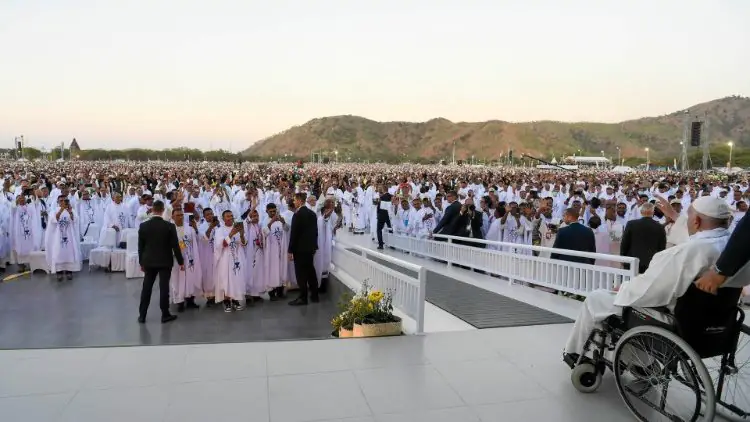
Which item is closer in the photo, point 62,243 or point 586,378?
point 586,378

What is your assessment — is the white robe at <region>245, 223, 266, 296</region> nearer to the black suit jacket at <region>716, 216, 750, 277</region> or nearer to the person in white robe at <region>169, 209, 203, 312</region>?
the person in white robe at <region>169, 209, 203, 312</region>

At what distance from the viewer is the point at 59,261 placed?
12.0 metres

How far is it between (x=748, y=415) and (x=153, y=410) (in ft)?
15.4

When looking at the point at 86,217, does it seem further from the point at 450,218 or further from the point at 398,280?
the point at 398,280

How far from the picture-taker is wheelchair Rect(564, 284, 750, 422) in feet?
13.3

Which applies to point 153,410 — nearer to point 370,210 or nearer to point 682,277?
point 682,277

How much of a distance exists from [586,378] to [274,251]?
6952mm

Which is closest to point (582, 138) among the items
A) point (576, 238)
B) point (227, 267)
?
point (576, 238)

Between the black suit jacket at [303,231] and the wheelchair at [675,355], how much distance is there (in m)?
5.70

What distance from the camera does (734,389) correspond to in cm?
503

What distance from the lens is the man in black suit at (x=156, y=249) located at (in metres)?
8.59

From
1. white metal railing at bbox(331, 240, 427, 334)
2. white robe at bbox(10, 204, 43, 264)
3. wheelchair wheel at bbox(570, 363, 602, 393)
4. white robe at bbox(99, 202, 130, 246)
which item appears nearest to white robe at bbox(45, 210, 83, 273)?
white robe at bbox(10, 204, 43, 264)

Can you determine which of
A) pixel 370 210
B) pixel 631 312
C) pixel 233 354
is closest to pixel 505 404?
pixel 631 312

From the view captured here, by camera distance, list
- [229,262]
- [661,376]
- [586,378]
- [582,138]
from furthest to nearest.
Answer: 1. [582,138]
2. [229,262]
3. [586,378]
4. [661,376]
